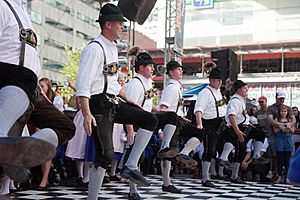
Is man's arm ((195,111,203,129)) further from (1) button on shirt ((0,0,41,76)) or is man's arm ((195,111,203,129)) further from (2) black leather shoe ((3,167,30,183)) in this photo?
(2) black leather shoe ((3,167,30,183))

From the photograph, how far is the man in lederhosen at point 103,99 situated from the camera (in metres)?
3.23

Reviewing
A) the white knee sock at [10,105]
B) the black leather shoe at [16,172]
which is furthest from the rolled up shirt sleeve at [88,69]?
the black leather shoe at [16,172]

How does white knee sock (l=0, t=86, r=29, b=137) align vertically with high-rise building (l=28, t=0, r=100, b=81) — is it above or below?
below

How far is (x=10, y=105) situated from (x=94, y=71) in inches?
44.1

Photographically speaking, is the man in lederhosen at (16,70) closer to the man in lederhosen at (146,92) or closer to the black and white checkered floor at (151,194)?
the man in lederhosen at (146,92)

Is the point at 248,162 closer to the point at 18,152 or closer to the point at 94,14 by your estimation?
the point at 18,152

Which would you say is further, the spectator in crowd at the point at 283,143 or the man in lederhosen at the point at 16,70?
the spectator in crowd at the point at 283,143

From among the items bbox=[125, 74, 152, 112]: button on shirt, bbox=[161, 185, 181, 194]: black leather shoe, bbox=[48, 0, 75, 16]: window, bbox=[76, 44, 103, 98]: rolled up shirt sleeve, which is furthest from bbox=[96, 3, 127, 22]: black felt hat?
bbox=[48, 0, 75, 16]: window

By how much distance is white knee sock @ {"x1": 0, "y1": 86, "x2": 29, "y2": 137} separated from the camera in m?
2.19

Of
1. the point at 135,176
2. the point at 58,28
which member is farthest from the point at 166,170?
the point at 58,28

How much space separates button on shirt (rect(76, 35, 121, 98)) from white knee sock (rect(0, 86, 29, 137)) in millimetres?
895

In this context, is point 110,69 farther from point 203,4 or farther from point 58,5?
point 58,5

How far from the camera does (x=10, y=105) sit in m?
2.22

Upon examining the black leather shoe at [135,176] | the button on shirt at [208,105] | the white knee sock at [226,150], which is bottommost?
the black leather shoe at [135,176]
